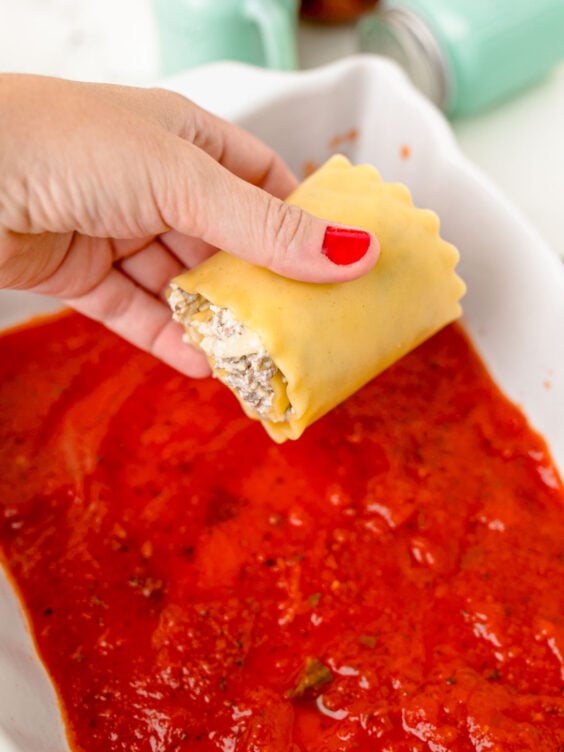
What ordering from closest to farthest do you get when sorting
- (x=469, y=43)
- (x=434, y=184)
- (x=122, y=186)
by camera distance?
(x=122, y=186), (x=434, y=184), (x=469, y=43)

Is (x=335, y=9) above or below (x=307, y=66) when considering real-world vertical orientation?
above

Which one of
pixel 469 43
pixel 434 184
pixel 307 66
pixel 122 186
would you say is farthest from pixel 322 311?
pixel 307 66

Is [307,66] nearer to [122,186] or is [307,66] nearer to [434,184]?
[434,184]

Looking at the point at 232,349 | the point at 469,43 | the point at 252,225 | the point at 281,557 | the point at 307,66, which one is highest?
the point at 469,43

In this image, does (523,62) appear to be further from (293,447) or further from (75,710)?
(75,710)

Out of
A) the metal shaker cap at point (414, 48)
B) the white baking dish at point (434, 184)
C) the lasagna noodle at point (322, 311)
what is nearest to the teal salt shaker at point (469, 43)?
the metal shaker cap at point (414, 48)

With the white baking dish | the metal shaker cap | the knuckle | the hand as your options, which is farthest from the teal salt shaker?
the knuckle

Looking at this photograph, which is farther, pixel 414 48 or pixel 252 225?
pixel 414 48
